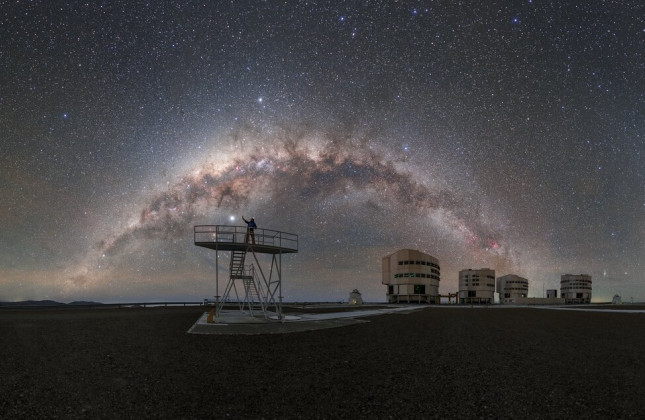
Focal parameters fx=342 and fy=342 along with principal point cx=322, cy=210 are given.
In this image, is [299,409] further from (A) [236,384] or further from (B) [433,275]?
(B) [433,275]

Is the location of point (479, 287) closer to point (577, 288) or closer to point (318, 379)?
point (577, 288)

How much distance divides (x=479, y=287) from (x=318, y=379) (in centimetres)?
10301

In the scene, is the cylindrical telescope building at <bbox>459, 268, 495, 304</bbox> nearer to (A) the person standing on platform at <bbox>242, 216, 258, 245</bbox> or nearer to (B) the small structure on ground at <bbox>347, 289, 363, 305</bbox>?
(B) the small structure on ground at <bbox>347, 289, 363, 305</bbox>

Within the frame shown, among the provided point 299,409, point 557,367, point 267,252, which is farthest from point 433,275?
point 299,409

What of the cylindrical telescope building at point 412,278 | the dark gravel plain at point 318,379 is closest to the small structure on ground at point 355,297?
the cylindrical telescope building at point 412,278

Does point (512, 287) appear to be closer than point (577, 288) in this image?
Yes

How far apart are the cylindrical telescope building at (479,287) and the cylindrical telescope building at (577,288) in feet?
117

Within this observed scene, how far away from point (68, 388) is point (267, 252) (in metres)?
15.9

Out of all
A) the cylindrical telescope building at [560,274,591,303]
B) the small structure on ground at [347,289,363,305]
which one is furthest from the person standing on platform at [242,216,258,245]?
the cylindrical telescope building at [560,274,591,303]

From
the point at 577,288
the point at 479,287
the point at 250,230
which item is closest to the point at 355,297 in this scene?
the point at 250,230

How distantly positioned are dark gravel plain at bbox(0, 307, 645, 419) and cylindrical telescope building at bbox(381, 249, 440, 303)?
2511 inches

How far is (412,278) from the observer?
7500 centimetres

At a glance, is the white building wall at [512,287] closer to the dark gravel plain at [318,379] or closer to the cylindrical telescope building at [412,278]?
the cylindrical telescope building at [412,278]

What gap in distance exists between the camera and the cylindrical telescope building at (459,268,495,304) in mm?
97812
